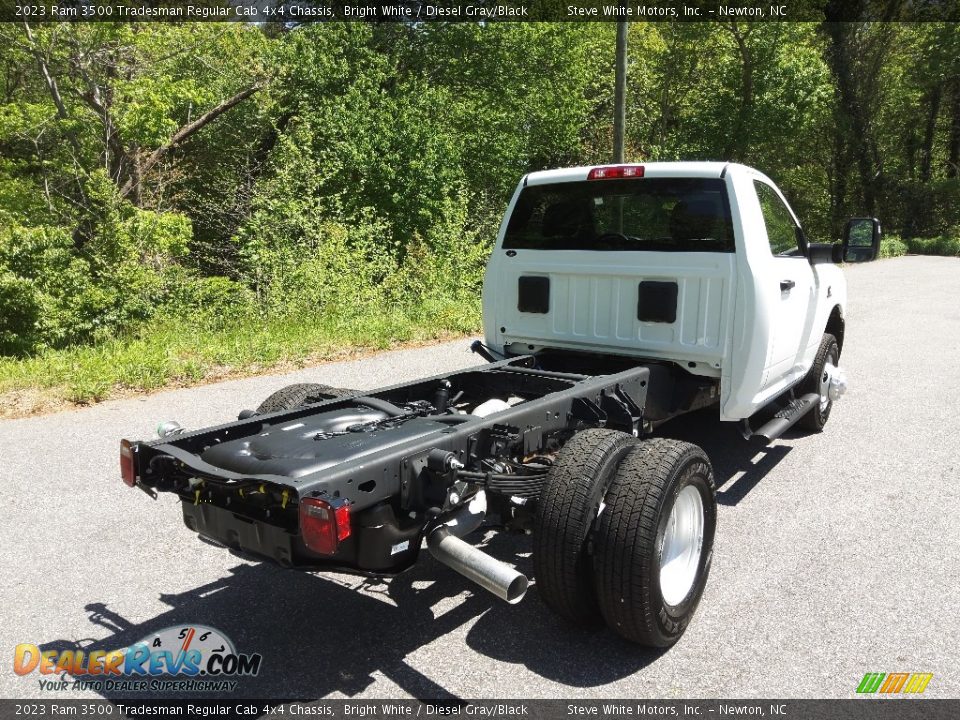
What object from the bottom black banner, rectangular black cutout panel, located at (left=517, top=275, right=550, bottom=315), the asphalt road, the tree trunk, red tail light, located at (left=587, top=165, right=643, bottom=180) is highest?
the tree trunk

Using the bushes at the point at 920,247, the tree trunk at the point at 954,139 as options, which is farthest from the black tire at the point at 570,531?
the tree trunk at the point at 954,139

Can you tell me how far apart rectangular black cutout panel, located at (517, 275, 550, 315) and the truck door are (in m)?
1.47

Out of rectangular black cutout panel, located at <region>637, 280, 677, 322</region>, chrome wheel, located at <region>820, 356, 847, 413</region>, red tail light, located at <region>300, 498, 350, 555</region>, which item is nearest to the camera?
red tail light, located at <region>300, 498, 350, 555</region>

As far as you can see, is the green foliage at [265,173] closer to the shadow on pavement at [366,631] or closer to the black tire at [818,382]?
the shadow on pavement at [366,631]

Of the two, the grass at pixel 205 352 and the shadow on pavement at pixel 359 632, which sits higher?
the grass at pixel 205 352

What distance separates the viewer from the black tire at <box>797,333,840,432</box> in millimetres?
6191

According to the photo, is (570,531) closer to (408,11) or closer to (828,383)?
(828,383)

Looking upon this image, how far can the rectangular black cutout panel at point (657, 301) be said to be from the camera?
189 inches

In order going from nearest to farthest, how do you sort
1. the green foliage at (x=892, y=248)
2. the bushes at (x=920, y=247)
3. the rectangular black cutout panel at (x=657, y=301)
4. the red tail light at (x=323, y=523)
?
1. the red tail light at (x=323, y=523)
2. the rectangular black cutout panel at (x=657, y=301)
3. the green foliage at (x=892, y=248)
4. the bushes at (x=920, y=247)

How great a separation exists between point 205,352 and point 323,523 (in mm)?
6490

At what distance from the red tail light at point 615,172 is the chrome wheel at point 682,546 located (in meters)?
2.28

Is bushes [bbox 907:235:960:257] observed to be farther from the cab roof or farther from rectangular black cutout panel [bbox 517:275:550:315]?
rectangular black cutout panel [bbox 517:275:550:315]

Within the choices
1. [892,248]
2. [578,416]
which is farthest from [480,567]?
[892,248]

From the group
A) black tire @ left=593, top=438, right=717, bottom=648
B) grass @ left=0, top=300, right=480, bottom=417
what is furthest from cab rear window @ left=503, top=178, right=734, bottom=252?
grass @ left=0, top=300, right=480, bottom=417
